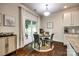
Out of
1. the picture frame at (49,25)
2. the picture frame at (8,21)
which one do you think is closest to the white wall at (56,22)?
the picture frame at (49,25)

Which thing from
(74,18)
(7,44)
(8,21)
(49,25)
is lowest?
(7,44)

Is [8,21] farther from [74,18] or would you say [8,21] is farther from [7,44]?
[74,18]

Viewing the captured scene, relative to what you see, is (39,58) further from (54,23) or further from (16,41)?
(16,41)

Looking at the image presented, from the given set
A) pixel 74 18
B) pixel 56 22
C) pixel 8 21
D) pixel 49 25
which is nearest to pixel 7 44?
pixel 8 21

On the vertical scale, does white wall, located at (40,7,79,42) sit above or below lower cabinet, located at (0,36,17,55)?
above

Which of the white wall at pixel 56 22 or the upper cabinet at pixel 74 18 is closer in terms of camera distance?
the white wall at pixel 56 22

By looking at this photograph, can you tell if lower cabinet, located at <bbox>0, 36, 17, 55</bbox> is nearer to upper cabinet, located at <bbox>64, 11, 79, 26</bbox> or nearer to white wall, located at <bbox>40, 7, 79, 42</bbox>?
white wall, located at <bbox>40, 7, 79, 42</bbox>

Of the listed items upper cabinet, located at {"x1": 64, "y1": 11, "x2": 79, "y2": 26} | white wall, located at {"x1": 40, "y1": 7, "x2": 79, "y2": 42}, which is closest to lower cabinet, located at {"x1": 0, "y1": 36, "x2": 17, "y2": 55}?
white wall, located at {"x1": 40, "y1": 7, "x2": 79, "y2": 42}

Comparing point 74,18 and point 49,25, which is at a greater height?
point 74,18

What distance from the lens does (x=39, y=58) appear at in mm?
1257

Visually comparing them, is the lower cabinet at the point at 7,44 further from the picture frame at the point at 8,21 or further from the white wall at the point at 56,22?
the white wall at the point at 56,22

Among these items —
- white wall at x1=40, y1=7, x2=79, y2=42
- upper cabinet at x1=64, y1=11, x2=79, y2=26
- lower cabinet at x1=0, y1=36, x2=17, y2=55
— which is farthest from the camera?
upper cabinet at x1=64, y1=11, x2=79, y2=26

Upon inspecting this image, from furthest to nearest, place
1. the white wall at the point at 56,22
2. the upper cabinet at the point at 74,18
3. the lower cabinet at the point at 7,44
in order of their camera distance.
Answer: the upper cabinet at the point at 74,18, the lower cabinet at the point at 7,44, the white wall at the point at 56,22

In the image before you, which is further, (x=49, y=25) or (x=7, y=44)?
(x=7, y=44)
